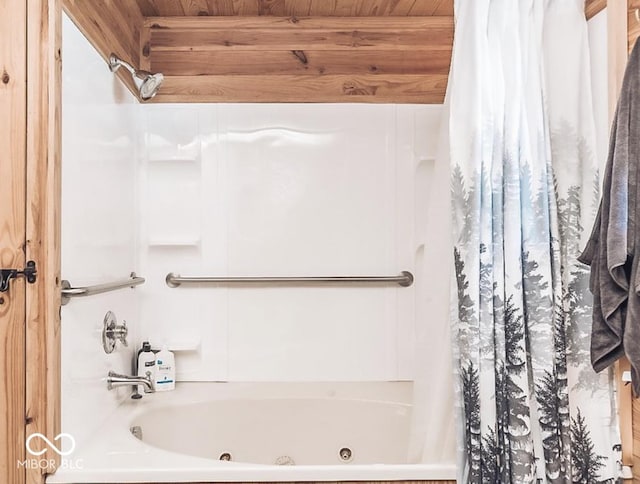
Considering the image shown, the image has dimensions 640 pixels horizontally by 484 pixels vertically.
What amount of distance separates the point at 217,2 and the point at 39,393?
1.52 metres

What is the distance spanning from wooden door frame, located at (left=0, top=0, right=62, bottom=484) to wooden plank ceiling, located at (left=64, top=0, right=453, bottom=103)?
93cm

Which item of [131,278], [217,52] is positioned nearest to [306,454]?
[131,278]

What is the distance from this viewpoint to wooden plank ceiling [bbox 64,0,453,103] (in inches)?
89.4

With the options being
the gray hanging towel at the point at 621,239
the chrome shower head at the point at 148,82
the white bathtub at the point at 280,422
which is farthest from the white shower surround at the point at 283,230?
the gray hanging towel at the point at 621,239

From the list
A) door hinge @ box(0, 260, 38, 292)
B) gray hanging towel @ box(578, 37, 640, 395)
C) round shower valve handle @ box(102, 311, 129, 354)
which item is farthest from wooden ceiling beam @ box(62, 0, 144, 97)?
gray hanging towel @ box(578, 37, 640, 395)

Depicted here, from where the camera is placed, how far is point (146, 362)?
84.6 inches

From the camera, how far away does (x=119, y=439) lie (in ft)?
5.32

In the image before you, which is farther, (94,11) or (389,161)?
(389,161)

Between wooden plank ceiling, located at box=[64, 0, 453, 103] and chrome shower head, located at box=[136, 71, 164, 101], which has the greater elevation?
wooden plank ceiling, located at box=[64, 0, 453, 103]

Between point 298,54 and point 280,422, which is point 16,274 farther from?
point 298,54

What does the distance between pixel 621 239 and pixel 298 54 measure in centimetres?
150

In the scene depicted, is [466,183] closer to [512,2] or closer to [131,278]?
[512,2]

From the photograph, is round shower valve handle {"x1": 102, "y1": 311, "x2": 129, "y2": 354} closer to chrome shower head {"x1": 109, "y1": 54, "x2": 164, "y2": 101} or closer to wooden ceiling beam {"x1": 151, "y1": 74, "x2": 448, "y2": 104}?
chrome shower head {"x1": 109, "y1": 54, "x2": 164, "y2": 101}

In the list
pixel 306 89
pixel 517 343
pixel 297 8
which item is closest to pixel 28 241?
pixel 517 343
